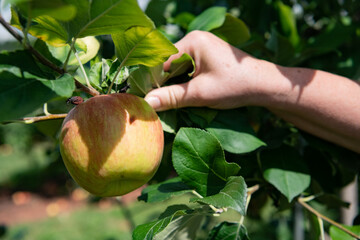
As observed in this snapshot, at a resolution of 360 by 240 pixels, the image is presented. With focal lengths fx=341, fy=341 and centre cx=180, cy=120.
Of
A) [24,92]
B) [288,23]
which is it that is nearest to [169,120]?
[24,92]

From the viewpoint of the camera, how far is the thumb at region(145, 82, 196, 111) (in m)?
0.84

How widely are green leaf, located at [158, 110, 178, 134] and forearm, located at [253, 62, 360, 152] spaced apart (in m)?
0.25

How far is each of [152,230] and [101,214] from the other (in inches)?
179

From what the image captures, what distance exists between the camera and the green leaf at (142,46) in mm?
660

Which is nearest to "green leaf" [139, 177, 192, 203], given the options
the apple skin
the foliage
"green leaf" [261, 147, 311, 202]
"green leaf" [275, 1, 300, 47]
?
the foliage

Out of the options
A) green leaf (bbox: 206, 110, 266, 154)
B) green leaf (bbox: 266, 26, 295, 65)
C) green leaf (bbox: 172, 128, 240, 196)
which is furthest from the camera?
green leaf (bbox: 266, 26, 295, 65)

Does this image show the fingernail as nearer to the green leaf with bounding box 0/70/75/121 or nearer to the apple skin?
the apple skin

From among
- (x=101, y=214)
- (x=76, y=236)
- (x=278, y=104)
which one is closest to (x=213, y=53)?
(x=278, y=104)

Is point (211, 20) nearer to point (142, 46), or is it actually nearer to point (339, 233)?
point (142, 46)

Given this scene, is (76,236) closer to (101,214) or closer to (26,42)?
(101,214)

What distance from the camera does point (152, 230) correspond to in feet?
2.28

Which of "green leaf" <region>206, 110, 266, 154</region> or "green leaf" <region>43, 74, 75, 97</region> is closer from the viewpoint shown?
"green leaf" <region>43, 74, 75, 97</region>

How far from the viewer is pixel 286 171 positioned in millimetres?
968

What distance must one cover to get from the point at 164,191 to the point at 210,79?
12.5 inches
